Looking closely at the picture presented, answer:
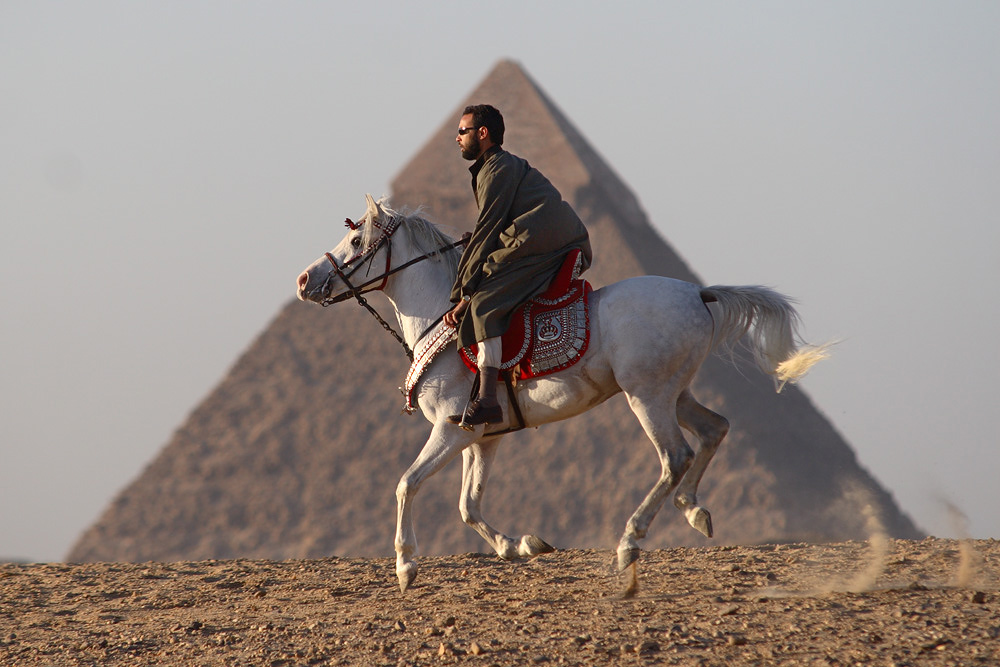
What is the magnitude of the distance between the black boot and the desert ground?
0.95m

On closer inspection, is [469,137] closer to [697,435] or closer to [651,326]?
[651,326]

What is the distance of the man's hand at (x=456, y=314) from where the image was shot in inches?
313

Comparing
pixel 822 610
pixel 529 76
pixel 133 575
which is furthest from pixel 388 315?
pixel 822 610

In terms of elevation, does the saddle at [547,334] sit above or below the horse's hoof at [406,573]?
above

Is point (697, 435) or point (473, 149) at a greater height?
point (473, 149)

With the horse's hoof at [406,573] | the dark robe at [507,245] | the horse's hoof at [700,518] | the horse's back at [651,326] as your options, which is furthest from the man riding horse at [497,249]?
the horse's hoof at [700,518]

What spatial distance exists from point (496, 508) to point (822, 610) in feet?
163

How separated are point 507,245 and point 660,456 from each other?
1.40 meters

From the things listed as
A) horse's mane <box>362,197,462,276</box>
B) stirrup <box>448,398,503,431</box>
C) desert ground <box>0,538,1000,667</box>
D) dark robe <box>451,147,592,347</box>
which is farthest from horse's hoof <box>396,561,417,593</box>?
horse's mane <box>362,197,462,276</box>

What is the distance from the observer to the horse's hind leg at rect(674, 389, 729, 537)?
26.3 feet

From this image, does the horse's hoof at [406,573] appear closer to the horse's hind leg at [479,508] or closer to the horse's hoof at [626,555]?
the horse's hind leg at [479,508]

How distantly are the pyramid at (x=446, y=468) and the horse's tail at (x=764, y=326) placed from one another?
133 ft

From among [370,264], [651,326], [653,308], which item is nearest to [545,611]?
[651,326]

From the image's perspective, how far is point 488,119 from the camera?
321 inches
